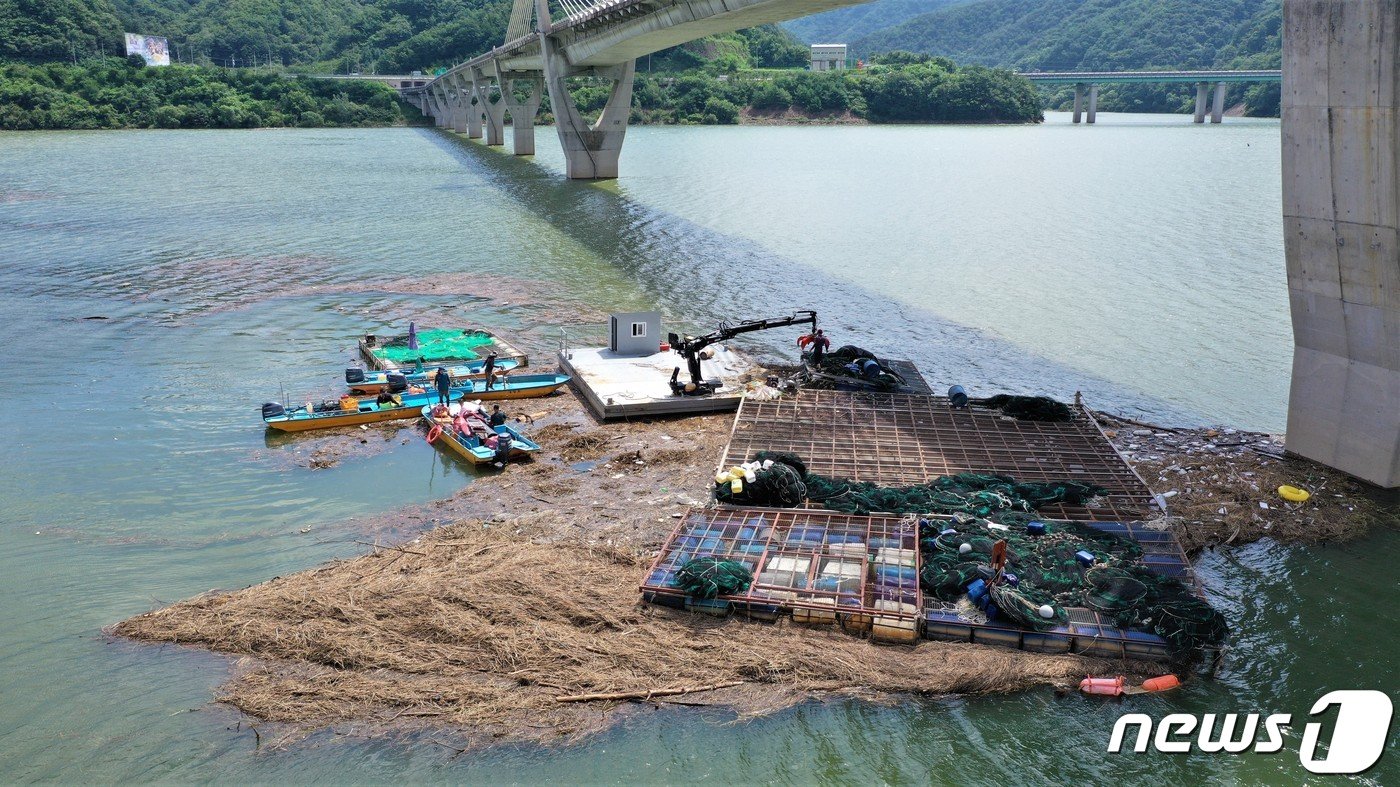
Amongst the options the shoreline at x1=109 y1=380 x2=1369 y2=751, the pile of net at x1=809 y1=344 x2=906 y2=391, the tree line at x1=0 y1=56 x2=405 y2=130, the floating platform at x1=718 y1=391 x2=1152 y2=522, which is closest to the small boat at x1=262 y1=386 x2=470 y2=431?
the shoreline at x1=109 y1=380 x2=1369 y2=751

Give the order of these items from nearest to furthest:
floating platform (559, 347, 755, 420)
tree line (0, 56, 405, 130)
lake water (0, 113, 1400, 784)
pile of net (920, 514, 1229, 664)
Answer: lake water (0, 113, 1400, 784), pile of net (920, 514, 1229, 664), floating platform (559, 347, 755, 420), tree line (0, 56, 405, 130)

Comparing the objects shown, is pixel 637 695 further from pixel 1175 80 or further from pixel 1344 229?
pixel 1175 80

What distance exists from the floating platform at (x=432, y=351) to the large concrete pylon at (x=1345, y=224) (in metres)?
15.3

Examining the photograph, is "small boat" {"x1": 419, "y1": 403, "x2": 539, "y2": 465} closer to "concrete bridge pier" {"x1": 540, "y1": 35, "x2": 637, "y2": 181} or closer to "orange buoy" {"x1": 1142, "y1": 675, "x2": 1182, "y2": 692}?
"orange buoy" {"x1": 1142, "y1": 675, "x2": 1182, "y2": 692}

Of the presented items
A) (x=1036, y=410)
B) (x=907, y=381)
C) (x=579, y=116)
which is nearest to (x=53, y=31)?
(x=579, y=116)

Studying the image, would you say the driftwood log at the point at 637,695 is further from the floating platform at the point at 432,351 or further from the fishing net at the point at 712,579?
the floating platform at the point at 432,351

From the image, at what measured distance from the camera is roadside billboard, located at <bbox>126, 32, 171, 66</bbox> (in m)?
131

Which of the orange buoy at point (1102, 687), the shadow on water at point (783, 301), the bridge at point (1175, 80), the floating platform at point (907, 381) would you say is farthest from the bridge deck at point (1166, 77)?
the orange buoy at point (1102, 687)

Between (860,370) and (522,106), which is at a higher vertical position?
(522,106)

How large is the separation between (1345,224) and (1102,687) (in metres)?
9.05

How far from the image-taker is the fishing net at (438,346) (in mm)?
23422

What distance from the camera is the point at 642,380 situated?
21.4 meters

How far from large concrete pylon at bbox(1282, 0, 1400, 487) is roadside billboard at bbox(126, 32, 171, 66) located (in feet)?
475

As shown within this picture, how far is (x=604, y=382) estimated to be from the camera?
837 inches
